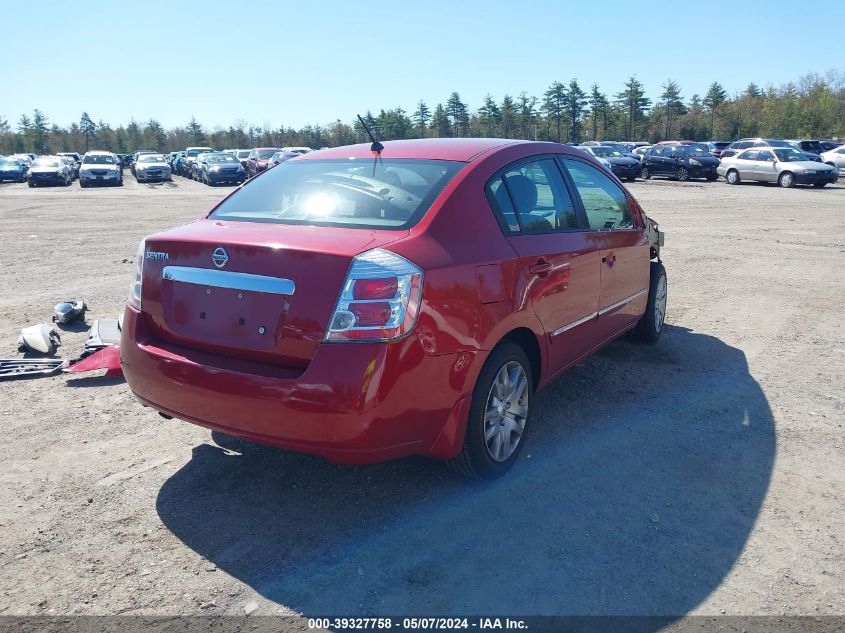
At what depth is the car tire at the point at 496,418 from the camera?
3520 millimetres

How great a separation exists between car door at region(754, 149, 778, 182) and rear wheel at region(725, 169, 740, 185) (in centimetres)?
87

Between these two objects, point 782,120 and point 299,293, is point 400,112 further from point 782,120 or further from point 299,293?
point 299,293

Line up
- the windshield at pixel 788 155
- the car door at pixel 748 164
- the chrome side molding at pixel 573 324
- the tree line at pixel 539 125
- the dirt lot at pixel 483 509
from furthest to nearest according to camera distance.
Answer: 1. the tree line at pixel 539 125
2. the car door at pixel 748 164
3. the windshield at pixel 788 155
4. the chrome side molding at pixel 573 324
5. the dirt lot at pixel 483 509

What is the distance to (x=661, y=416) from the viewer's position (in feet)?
15.2

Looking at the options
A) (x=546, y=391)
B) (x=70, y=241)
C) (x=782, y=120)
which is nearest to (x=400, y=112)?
(x=782, y=120)

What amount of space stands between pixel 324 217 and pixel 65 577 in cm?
201

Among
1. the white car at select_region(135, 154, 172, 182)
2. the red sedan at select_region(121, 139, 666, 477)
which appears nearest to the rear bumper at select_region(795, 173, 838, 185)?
the red sedan at select_region(121, 139, 666, 477)

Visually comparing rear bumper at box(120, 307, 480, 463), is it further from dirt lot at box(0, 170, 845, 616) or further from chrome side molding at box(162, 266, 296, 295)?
dirt lot at box(0, 170, 845, 616)

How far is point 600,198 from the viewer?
16.8 ft

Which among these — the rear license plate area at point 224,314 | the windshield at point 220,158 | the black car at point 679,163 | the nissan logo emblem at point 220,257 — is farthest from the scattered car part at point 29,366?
the black car at point 679,163

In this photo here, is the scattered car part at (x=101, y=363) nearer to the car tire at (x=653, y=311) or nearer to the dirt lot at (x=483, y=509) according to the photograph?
the dirt lot at (x=483, y=509)

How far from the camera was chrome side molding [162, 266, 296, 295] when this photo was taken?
3.10 meters

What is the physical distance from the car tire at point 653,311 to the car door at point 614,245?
24cm

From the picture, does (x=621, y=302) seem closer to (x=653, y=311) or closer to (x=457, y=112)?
(x=653, y=311)
